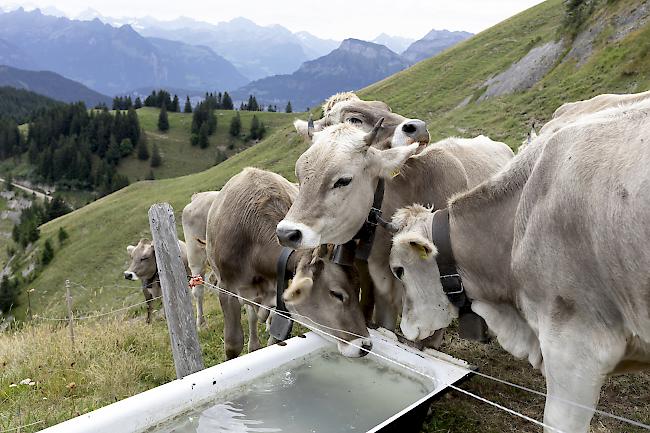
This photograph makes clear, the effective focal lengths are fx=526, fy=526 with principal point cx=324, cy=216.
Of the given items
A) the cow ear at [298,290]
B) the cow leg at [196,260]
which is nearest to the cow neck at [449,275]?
the cow ear at [298,290]

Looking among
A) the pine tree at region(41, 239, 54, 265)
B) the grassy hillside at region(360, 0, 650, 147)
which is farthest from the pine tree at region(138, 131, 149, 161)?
the grassy hillside at region(360, 0, 650, 147)

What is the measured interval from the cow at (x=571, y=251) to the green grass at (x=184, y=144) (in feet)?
360

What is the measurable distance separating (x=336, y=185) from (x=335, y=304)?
1.34 metres

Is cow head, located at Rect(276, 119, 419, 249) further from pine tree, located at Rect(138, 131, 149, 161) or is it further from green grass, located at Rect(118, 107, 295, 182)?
pine tree, located at Rect(138, 131, 149, 161)

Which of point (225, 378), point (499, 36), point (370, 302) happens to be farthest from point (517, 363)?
point (499, 36)

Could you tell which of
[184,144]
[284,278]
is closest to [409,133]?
[284,278]

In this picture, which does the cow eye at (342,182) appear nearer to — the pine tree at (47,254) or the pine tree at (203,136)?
the pine tree at (47,254)

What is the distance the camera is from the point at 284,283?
212 inches

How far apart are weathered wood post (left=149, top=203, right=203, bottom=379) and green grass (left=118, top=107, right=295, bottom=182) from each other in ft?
354

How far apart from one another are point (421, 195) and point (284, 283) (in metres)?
1.72

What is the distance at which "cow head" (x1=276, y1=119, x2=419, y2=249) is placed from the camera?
4402mm

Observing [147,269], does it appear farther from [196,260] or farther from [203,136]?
[203,136]

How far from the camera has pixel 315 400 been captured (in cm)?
508

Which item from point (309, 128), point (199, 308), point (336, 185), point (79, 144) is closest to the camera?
point (336, 185)
